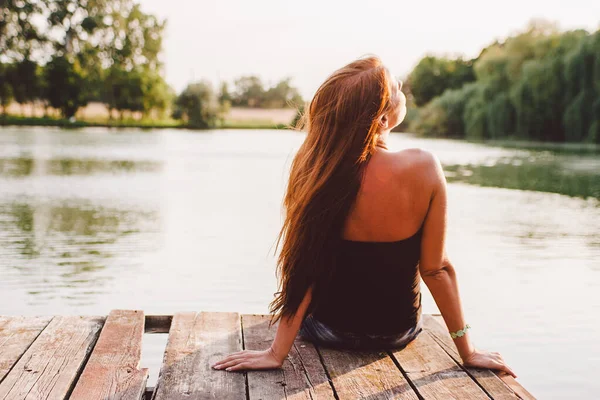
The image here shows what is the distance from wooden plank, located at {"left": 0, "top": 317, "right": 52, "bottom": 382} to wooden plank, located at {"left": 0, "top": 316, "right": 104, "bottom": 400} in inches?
1.1

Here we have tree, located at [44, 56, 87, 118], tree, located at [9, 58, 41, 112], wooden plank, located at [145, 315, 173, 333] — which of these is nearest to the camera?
wooden plank, located at [145, 315, 173, 333]

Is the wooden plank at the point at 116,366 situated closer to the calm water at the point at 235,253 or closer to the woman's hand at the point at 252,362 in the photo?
the woman's hand at the point at 252,362

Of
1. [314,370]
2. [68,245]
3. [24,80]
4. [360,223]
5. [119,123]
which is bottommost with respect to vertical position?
[119,123]

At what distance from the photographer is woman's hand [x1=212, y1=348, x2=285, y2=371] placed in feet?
7.93

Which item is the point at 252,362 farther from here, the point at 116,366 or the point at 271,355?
the point at 116,366

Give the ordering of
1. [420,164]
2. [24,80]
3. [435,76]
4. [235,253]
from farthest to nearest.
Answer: [435,76]
[24,80]
[235,253]
[420,164]

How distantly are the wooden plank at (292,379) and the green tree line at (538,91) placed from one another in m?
23.8

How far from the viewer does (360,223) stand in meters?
2.46

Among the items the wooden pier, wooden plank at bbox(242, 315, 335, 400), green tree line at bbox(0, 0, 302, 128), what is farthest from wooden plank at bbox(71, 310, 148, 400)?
green tree line at bbox(0, 0, 302, 128)

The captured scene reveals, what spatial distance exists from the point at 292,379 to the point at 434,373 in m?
0.51

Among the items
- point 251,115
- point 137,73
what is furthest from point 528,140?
point 251,115

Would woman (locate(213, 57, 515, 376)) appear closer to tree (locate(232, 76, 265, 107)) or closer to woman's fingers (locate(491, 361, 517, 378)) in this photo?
woman's fingers (locate(491, 361, 517, 378))

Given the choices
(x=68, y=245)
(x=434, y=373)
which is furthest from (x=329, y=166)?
(x=68, y=245)

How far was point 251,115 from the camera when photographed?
71.5 metres
